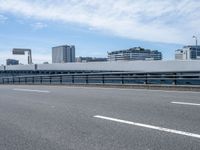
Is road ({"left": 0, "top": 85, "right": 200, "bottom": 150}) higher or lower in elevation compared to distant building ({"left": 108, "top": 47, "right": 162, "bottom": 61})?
lower

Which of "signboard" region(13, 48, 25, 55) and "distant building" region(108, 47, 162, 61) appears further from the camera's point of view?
"distant building" region(108, 47, 162, 61)

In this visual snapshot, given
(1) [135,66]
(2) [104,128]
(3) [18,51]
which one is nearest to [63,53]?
(3) [18,51]

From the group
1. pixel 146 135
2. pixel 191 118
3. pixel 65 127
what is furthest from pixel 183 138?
pixel 65 127

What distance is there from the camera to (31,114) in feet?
35.4

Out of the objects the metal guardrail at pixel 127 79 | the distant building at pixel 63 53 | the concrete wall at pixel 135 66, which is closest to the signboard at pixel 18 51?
the concrete wall at pixel 135 66

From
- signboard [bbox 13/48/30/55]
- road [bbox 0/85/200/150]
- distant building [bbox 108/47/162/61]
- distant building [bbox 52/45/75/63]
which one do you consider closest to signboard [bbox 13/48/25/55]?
signboard [bbox 13/48/30/55]

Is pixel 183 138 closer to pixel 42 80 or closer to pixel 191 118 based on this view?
pixel 191 118

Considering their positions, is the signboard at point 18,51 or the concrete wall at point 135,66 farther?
the signboard at point 18,51

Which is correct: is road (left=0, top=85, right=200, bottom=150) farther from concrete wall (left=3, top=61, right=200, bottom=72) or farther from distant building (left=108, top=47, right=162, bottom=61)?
distant building (left=108, top=47, right=162, bottom=61)

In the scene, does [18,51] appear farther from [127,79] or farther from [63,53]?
[63,53]

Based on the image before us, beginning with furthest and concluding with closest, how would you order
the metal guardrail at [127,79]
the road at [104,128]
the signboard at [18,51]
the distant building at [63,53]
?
the distant building at [63,53], the signboard at [18,51], the metal guardrail at [127,79], the road at [104,128]

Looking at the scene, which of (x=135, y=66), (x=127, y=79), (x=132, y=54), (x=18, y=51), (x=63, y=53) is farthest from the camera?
(x=132, y=54)

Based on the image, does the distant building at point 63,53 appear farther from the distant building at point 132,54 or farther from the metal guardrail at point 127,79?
the metal guardrail at point 127,79

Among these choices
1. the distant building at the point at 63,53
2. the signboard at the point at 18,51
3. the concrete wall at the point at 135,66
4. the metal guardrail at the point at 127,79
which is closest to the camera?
the metal guardrail at the point at 127,79
